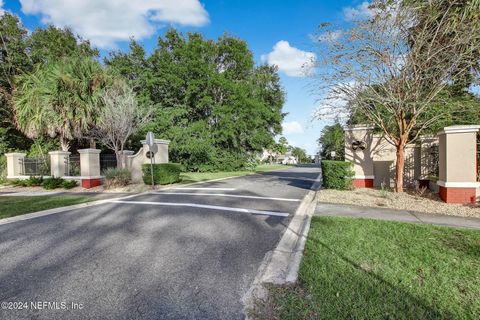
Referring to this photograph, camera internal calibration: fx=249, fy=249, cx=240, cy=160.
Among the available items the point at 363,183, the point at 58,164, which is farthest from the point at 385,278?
the point at 58,164

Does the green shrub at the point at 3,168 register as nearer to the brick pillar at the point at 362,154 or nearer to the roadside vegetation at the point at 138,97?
the roadside vegetation at the point at 138,97

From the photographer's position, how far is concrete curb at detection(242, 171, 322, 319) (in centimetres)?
273

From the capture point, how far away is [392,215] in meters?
5.95

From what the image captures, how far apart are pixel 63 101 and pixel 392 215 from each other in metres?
17.7

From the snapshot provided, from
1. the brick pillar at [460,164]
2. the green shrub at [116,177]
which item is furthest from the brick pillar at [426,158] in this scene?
the green shrub at [116,177]

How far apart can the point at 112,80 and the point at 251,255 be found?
55.5 ft

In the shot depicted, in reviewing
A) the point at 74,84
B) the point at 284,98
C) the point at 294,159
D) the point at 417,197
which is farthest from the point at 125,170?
the point at 294,159

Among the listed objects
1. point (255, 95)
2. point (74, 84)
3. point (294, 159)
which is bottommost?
point (294, 159)

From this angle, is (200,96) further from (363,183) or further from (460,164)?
(460,164)

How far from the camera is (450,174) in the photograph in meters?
7.20

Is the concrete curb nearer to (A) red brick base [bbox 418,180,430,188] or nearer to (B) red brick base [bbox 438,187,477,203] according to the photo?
(B) red brick base [bbox 438,187,477,203]

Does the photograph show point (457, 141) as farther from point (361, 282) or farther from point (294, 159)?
point (294, 159)

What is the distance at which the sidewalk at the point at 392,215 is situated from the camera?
524 centimetres

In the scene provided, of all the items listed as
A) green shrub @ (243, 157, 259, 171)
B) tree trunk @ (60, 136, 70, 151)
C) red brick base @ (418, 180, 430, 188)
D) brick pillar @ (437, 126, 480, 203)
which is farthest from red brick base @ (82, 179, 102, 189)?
green shrub @ (243, 157, 259, 171)
